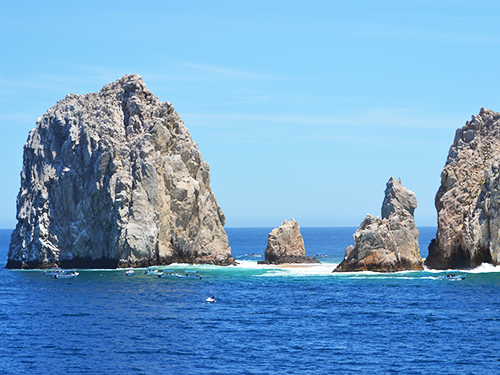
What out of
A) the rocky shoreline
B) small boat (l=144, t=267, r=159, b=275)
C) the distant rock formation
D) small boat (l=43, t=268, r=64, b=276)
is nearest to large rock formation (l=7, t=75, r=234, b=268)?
the rocky shoreline

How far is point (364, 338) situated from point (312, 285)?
37.2 m

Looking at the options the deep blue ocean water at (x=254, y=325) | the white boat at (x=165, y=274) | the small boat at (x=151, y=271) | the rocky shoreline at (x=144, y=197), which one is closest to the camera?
the deep blue ocean water at (x=254, y=325)

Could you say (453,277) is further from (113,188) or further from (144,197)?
(113,188)

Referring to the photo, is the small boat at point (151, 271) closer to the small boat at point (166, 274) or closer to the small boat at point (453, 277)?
the small boat at point (166, 274)

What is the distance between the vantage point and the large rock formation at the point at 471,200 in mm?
102375

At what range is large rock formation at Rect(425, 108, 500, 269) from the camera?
102 metres

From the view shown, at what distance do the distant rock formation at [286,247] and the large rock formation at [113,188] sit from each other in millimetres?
12166

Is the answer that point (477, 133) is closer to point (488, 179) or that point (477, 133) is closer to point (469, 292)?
point (488, 179)

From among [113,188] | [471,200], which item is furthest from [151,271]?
[471,200]

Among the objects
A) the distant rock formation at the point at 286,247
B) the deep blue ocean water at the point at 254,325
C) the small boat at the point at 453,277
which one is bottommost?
the deep blue ocean water at the point at 254,325

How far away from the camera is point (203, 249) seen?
12750 centimetres

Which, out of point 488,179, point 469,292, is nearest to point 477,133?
point 488,179

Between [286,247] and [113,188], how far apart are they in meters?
39.8

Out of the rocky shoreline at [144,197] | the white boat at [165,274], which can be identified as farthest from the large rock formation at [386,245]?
the white boat at [165,274]
